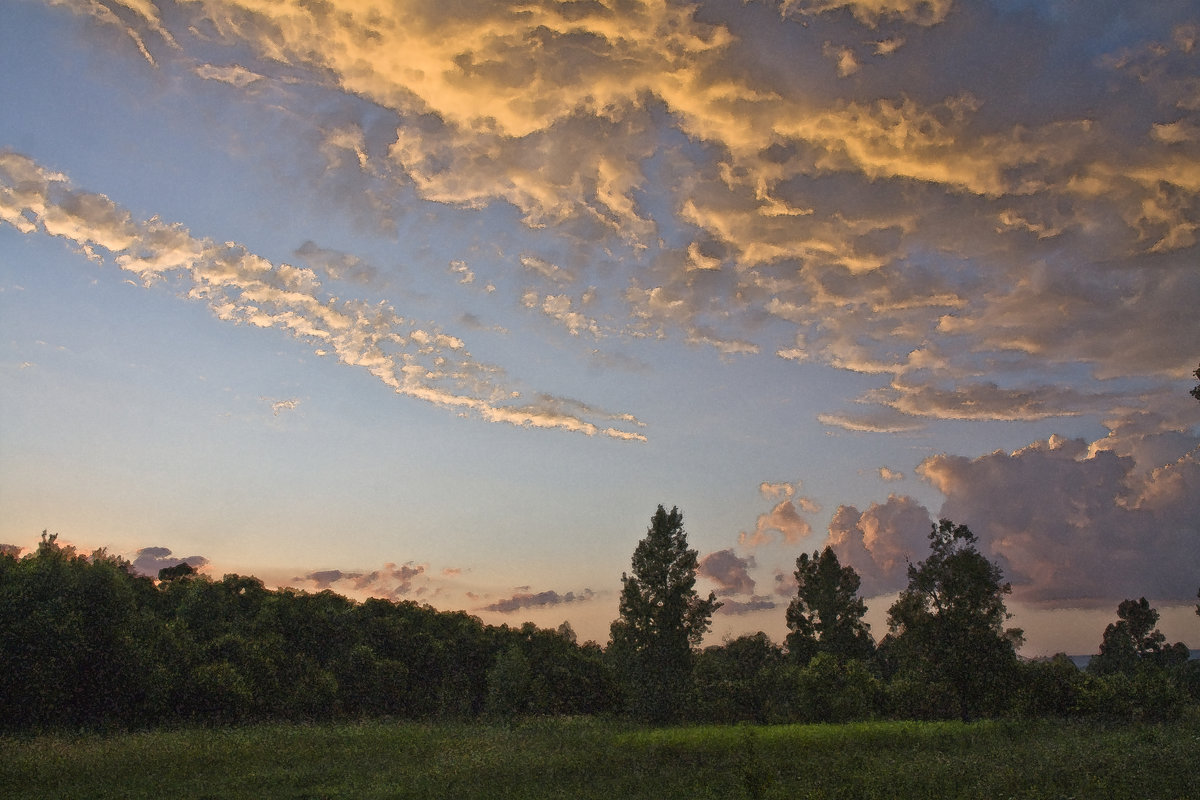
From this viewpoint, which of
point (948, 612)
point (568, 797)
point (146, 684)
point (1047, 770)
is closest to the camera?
point (568, 797)

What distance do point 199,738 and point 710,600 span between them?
35766 mm

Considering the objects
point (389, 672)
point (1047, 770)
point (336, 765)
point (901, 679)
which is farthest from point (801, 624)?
point (336, 765)

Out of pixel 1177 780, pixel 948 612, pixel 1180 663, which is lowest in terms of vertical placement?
pixel 1180 663

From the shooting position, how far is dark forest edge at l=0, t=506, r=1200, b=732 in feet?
131

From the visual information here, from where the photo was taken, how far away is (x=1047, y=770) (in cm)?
2388

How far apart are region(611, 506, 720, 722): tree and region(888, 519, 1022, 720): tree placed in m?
15.0

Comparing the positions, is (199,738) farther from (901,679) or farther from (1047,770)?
(901,679)

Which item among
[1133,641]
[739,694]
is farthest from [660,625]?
[1133,641]

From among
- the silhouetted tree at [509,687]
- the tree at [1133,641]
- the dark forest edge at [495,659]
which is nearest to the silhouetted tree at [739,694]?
the dark forest edge at [495,659]

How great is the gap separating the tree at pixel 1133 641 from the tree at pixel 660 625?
3358 inches

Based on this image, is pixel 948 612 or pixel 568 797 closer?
pixel 568 797

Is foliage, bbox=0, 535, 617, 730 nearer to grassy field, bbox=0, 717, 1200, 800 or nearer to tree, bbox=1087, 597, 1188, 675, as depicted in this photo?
grassy field, bbox=0, 717, 1200, 800

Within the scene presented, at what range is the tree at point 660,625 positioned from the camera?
5422 cm

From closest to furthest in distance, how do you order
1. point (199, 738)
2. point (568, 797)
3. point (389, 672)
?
point (568, 797), point (199, 738), point (389, 672)
